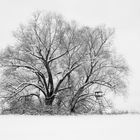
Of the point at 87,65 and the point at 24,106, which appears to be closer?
the point at 24,106

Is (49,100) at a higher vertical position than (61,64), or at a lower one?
lower

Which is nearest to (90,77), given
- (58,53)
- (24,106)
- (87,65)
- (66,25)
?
(87,65)

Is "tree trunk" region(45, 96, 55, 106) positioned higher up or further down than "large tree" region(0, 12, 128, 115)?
further down

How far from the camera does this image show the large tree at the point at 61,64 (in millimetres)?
20516

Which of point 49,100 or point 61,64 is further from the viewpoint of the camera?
point 61,64

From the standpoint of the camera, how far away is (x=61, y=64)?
22.8 metres

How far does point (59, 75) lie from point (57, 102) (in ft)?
12.5

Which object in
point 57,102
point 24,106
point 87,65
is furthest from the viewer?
point 87,65

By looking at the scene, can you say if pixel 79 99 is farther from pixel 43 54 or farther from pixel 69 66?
pixel 43 54

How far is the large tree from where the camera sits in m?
20.5

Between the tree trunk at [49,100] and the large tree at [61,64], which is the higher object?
the large tree at [61,64]

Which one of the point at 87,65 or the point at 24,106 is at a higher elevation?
the point at 87,65

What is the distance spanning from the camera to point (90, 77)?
22.2 m
